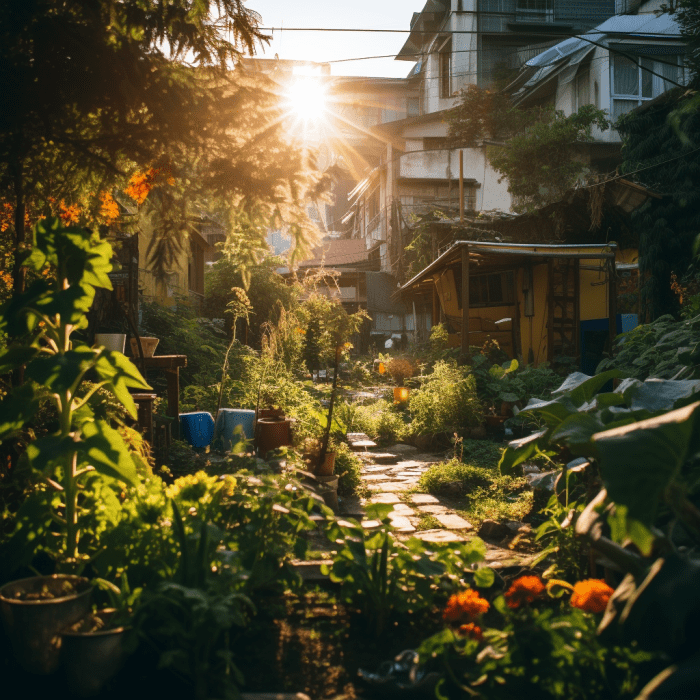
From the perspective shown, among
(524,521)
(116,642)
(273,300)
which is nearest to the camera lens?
(116,642)

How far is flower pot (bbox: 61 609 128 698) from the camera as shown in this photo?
1.86 meters

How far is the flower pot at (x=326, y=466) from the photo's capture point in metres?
5.21

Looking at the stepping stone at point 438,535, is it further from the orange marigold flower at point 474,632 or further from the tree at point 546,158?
the tree at point 546,158

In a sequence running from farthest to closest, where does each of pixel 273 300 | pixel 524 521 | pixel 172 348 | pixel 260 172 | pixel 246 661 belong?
1. pixel 273 300
2. pixel 172 348
3. pixel 524 521
4. pixel 260 172
5. pixel 246 661

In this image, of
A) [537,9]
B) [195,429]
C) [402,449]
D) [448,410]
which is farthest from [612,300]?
[537,9]

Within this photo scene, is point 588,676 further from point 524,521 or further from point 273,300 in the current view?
point 273,300

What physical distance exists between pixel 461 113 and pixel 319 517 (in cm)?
2348

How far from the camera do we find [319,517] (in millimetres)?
3922

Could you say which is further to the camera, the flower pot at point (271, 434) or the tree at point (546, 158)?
the tree at point (546, 158)

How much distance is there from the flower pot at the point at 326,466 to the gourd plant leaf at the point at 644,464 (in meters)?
3.76

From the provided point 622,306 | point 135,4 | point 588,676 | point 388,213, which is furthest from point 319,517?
point 388,213

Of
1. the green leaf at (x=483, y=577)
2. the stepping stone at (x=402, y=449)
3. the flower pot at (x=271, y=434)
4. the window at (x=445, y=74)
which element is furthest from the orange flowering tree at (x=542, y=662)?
the window at (x=445, y=74)

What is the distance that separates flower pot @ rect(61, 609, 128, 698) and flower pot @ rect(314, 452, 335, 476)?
3.35 m

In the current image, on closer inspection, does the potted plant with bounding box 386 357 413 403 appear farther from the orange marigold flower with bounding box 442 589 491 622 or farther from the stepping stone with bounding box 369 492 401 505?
the orange marigold flower with bounding box 442 589 491 622
